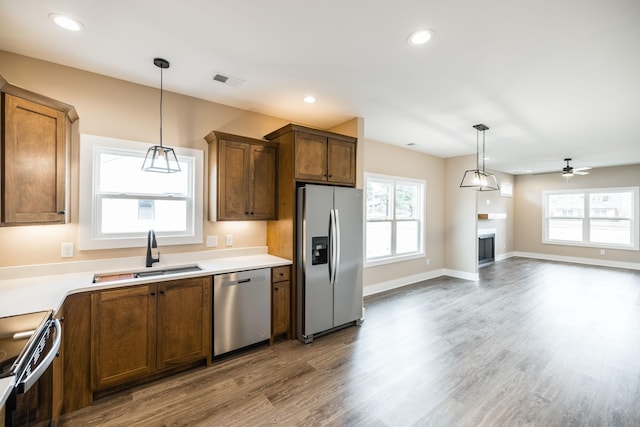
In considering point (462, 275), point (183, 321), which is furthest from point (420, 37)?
point (462, 275)

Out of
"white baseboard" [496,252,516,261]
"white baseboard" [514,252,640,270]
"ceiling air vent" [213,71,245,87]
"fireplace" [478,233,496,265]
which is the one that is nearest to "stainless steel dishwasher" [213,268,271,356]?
"ceiling air vent" [213,71,245,87]

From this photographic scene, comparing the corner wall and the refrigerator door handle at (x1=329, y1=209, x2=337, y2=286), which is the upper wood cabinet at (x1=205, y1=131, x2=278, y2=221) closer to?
the refrigerator door handle at (x1=329, y1=209, x2=337, y2=286)

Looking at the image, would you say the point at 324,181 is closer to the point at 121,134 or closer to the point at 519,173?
the point at 121,134

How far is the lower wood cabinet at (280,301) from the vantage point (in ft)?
10.3

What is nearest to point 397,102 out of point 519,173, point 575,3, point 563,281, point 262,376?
point 575,3

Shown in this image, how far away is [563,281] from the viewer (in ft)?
19.9

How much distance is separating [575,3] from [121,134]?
370 centimetres

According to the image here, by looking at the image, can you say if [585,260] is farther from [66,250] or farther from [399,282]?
[66,250]

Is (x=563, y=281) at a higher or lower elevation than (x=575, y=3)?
lower

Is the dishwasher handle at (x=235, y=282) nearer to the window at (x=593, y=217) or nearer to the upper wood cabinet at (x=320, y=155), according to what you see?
the upper wood cabinet at (x=320, y=155)

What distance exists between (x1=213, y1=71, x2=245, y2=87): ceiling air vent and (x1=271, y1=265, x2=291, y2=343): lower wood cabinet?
1.99 meters

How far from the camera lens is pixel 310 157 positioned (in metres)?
3.38

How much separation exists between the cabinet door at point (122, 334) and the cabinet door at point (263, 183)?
1.38m

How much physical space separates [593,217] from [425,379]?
872 cm
